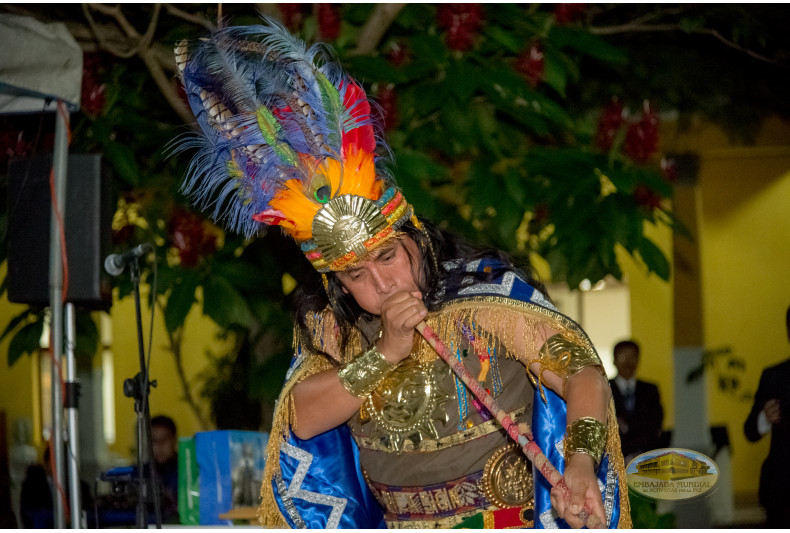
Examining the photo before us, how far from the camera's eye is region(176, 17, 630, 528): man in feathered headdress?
1.99 m

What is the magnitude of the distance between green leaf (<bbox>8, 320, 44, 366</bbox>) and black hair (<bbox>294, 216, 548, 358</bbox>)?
1.54 m

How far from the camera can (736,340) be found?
698cm

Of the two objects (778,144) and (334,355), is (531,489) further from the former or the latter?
(778,144)

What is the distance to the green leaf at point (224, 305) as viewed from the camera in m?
3.09

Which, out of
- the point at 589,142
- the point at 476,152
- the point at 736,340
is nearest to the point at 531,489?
the point at 476,152

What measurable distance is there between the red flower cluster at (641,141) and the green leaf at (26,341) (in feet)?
7.73

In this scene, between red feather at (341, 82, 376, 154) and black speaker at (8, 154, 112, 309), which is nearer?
red feather at (341, 82, 376, 154)

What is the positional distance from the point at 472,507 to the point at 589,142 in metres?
1.84

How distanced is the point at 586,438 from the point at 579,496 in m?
0.15

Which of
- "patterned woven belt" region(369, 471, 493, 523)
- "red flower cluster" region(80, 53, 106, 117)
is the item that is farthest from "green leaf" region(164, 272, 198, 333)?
"patterned woven belt" region(369, 471, 493, 523)

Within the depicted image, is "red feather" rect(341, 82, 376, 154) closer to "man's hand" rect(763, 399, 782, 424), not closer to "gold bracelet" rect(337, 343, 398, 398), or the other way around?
"gold bracelet" rect(337, 343, 398, 398)

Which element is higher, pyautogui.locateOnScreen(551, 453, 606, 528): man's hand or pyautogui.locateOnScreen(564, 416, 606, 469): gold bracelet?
pyautogui.locateOnScreen(564, 416, 606, 469): gold bracelet

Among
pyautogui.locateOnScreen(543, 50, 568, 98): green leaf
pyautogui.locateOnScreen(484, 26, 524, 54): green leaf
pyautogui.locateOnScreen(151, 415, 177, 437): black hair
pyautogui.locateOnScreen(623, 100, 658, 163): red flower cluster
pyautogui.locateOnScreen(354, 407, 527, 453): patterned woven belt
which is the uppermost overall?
pyautogui.locateOnScreen(484, 26, 524, 54): green leaf

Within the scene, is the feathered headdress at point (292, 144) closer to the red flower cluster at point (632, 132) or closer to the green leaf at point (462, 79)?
the green leaf at point (462, 79)
